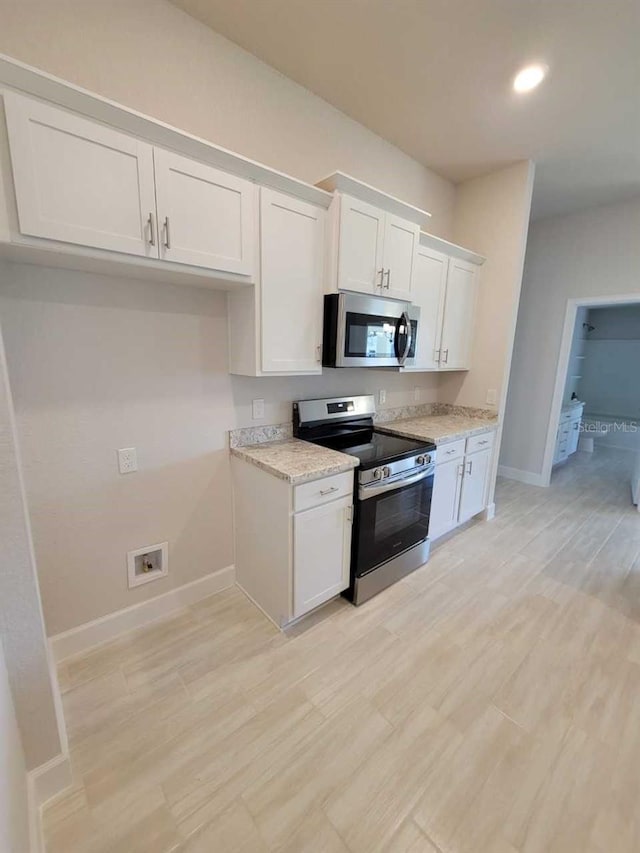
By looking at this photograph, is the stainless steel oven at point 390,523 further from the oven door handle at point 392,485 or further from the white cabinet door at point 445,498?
the white cabinet door at point 445,498

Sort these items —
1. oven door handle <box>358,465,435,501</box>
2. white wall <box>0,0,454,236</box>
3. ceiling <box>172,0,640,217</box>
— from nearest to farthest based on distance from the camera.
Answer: white wall <box>0,0,454,236</box>, ceiling <box>172,0,640,217</box>, oven door handle <box>358,465,435,501</box>

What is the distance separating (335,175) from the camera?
Answer: 1917mm

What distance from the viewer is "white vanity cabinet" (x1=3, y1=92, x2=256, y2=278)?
1190 mm

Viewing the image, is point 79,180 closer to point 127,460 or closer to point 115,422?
point 115,422

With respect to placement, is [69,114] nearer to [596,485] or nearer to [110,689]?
[110,689]

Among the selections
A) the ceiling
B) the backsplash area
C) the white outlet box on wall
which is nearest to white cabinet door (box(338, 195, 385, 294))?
the ceiling

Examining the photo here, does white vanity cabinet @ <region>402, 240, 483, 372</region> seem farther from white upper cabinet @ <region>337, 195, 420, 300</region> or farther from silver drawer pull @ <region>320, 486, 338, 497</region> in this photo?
silver drawer pull @ <region>320, 486, 338, 497</region>

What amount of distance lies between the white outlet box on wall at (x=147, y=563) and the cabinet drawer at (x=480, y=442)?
2394 mm

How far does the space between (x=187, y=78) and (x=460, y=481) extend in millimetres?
3103

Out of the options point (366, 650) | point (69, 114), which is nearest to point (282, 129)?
point (69, 114)

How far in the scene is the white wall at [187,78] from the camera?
1.42 metres

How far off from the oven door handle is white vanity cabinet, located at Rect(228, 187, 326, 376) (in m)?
0.79

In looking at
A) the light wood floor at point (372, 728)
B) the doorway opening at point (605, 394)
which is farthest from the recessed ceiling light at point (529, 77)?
the doorway opening at point (605, 394)

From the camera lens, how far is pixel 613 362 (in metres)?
6.32
